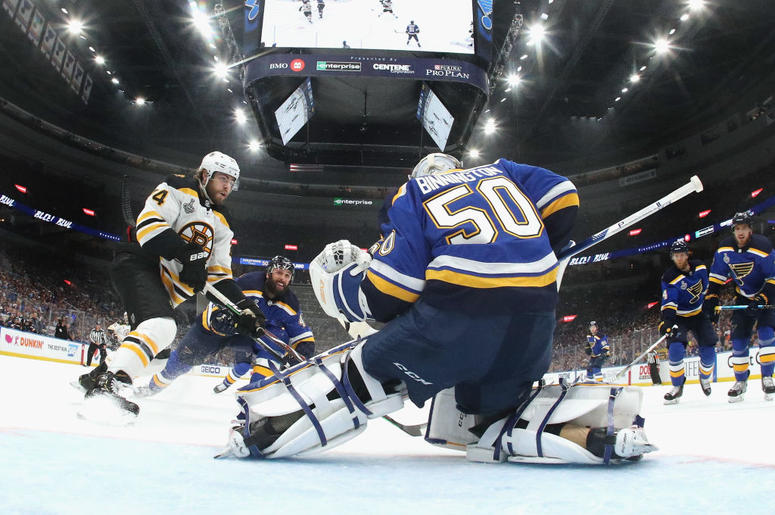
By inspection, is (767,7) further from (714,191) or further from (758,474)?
(758,474)

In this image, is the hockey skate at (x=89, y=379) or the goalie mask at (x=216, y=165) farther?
the goalie mask at (x=216, y=165)

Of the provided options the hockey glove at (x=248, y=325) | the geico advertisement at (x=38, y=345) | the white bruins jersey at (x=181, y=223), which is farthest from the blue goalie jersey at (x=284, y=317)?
the geico advertisement at (x=38, y=345)

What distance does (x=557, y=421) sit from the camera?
1.71m

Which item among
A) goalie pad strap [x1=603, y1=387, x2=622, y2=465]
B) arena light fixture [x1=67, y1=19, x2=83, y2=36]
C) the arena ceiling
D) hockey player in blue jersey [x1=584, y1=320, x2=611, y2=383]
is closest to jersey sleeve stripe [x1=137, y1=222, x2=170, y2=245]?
goalie pad strap [x1=603, y1=387, x2=622, y2=465]

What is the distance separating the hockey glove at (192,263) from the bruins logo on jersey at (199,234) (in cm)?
20

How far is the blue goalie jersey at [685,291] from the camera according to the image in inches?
225

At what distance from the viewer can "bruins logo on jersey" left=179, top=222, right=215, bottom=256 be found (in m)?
3.10

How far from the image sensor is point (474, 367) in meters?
1.68

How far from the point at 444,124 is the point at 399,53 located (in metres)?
2.10

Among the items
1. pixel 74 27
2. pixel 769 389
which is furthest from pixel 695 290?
pixel 74 27

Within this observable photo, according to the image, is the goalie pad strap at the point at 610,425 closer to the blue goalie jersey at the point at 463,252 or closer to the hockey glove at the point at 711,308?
the blue goalie jersey at the point at 463,252

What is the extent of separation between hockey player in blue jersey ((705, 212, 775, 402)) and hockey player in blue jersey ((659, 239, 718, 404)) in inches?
12.8

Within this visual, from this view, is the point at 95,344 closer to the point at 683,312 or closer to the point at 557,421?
the point at 683,312

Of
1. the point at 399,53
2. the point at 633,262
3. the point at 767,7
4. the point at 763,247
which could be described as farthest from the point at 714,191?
the point at 763,247
